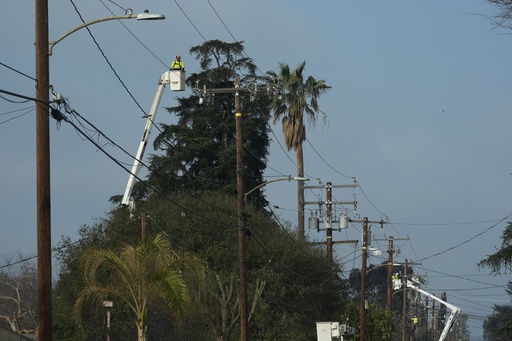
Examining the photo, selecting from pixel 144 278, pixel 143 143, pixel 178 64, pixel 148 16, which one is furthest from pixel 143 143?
pixel 148 16

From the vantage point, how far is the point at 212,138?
208 feet

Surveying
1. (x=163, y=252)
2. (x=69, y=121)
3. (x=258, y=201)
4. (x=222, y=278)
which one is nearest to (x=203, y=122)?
(x=258, y=201)

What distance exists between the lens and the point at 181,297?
23.6m

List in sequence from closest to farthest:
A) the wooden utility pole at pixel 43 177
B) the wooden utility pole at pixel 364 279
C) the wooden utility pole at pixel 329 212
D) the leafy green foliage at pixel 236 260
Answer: the wooden utility pole at pixel 43 177
the leafy green foliage at pixel 236 260
the wooden utility pole at pixel 364 279
the wooden utility pole at pixel 329 212

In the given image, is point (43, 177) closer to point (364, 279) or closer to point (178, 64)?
point (178, 64)

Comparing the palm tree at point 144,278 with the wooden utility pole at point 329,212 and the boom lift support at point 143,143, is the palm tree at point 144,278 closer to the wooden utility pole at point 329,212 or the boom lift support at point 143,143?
the boom lift support at point 143,143

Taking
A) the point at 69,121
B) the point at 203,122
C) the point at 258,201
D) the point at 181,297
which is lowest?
the point at 181,297

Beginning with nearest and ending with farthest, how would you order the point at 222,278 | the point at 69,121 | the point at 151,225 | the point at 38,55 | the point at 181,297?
the point at 38,55 → the point at 69,121 → the point at 181,297 → the point at 222,278 → the point at 151,225

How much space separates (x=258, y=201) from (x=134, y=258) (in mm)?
38354

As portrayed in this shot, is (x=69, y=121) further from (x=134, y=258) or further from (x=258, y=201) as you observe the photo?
(x=258, y=201)

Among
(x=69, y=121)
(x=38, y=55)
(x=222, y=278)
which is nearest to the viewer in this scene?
(x=38, y=55)

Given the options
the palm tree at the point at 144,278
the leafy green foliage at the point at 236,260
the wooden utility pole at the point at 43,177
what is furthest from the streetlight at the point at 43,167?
the leafy green foliage at the point at 236,260

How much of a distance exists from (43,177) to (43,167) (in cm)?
19

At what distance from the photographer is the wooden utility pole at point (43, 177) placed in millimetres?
16609
